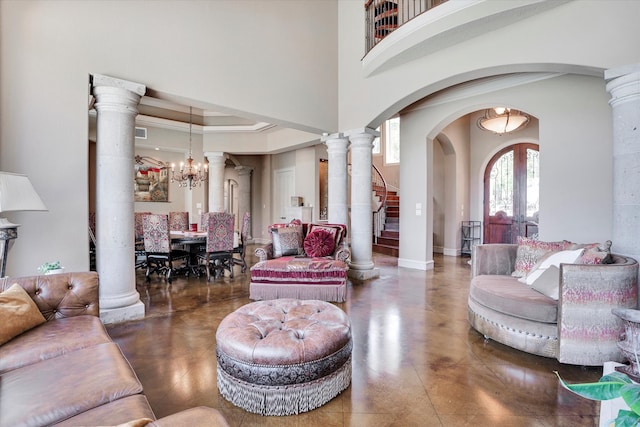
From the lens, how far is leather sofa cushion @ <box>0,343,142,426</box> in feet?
3.91

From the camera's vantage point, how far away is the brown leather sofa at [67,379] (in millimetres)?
1154

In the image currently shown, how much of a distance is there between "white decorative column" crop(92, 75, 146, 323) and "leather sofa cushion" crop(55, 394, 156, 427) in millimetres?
2528

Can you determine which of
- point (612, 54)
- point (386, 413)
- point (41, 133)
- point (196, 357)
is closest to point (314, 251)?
point (196, 357)

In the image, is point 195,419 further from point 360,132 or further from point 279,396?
point 360,132

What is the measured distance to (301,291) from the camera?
4.18 meters

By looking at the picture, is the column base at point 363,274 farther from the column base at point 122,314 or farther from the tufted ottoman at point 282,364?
the tufted ottoman at point 282,364

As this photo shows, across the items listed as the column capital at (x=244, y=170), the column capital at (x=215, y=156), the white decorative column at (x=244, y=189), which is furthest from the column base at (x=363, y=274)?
the column capital at (x=244, y=170)

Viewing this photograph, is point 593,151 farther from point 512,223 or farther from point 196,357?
point 196,357

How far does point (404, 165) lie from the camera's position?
262 inches

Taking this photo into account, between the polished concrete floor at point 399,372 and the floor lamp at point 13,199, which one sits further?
the floor lamp at point 13,199

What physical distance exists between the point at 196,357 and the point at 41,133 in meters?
2.63

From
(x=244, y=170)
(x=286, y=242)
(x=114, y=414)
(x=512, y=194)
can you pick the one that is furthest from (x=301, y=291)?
(x=244, y=170)

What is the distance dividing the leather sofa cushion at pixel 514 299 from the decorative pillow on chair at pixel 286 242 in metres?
Result: 2.52

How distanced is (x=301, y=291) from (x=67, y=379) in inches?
115
